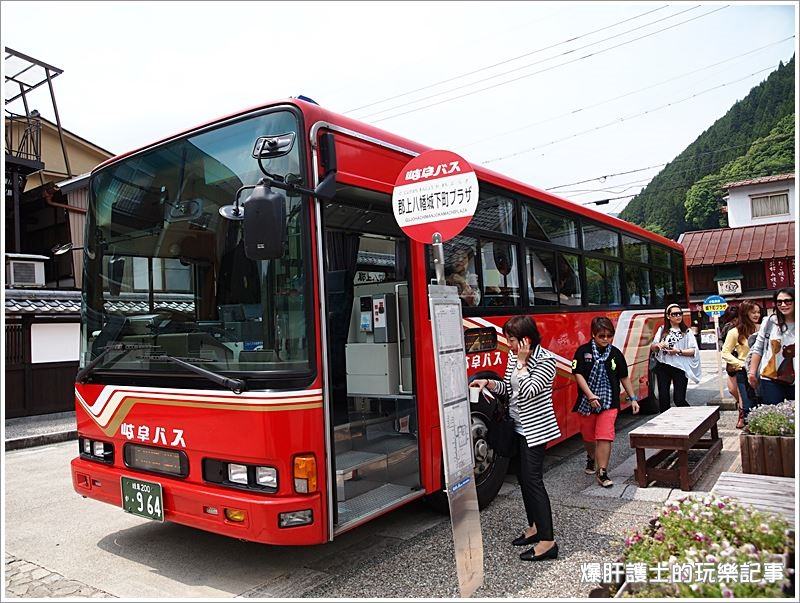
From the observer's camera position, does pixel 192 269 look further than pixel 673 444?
No

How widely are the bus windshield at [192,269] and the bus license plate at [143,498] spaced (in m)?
0.81

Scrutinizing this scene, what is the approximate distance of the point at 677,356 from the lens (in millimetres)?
8906

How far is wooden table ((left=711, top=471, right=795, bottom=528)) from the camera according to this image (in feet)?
11.3

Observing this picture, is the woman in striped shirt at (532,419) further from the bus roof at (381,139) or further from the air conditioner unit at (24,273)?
the air conditioner unit at (24,273)

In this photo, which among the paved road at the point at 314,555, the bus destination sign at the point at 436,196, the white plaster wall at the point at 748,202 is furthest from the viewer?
the white plaster wall at the point at 748,202

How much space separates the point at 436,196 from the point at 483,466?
8.92 feet

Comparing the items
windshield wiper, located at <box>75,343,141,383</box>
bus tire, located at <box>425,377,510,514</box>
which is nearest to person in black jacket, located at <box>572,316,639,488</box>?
bus tire, located at <box>425,377,510,514</box>

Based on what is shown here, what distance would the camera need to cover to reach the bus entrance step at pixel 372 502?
4.11 metres

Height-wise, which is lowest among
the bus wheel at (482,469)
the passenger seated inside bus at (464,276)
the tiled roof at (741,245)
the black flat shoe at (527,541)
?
the black flat shoe at (527,541)

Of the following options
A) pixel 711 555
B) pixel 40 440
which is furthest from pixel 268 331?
pixel 40 440

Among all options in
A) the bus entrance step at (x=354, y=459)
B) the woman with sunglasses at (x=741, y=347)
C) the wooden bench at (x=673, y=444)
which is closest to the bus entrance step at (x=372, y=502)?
the bus entrance step at (x=354, y=459)

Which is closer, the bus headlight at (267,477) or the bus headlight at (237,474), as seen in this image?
the bus headlight at (267,477)

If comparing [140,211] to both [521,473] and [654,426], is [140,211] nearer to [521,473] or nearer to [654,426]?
[521,473]

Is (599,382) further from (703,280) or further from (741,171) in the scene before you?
(741,171)
